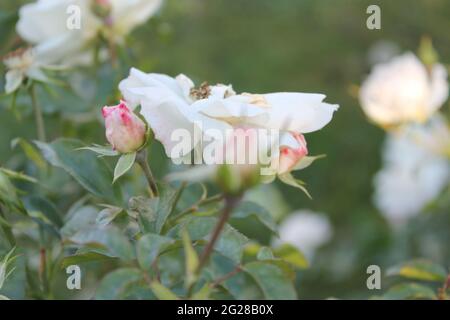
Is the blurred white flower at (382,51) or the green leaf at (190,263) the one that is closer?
the green leaf at (190,263)

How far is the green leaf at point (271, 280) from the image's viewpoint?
57cm

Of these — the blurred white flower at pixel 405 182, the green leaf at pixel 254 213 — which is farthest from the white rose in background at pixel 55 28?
the blurred white flower at pixel 405 182

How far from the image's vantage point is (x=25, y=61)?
32.2 inches

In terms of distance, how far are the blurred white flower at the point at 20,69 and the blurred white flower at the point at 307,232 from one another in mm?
1112

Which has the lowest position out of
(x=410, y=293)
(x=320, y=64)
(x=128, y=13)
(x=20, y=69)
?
(x=410, y=293)

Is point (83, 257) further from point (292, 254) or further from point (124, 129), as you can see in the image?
point (292, 254)

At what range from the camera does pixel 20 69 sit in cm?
82

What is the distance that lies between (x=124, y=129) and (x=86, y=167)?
15 centimetres

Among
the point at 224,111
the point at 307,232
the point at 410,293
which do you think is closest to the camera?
the point at 224,111

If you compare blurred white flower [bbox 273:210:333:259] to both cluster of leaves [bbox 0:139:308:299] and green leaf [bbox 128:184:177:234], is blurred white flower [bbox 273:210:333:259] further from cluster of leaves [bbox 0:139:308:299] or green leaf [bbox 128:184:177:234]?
green leaf [bbox 128:184:177:234]

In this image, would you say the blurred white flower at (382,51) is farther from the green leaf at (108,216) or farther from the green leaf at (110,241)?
the green leaf at (110,241)

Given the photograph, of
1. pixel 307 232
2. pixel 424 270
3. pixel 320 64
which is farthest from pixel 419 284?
pixel 320 64
